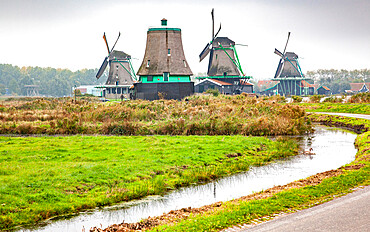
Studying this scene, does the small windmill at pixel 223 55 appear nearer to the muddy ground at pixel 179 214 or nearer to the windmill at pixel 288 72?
the windmill at pixel 288 72

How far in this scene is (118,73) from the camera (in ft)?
268

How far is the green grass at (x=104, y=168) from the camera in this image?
11.7 meters

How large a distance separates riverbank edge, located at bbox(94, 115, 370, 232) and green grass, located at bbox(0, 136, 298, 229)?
2748mm

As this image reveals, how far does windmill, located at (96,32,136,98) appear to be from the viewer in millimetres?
79812

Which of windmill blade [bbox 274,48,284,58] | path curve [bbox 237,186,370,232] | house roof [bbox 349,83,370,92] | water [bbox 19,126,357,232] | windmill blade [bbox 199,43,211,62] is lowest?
water [bbox 19,126,357,232]

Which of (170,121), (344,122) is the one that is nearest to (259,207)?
(170,121)

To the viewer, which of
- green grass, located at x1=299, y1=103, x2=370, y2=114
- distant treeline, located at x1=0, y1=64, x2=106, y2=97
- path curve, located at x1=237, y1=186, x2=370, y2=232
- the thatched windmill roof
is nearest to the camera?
path curve, located at x1=237, y1=186, x2=370, y2=232

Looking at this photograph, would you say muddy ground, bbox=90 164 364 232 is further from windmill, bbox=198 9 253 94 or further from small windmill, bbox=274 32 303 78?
small windmill, bbox=274 32 303 78

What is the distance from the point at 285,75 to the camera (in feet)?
311

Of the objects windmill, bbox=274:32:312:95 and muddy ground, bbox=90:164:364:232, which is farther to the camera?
windmill, bbox=274:32:312:95

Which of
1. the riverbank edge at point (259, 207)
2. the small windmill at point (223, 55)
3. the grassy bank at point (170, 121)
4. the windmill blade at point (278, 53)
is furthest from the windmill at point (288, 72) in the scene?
the riverbank edge at point (259, 207)

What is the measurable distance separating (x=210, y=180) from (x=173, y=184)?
6.24ft

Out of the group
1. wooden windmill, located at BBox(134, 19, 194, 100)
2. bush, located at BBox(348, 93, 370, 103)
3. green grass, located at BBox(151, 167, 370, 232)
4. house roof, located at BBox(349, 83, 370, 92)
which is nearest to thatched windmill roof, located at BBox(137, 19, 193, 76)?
wooden windmill, located at BBox(134, 19, 194, 100)

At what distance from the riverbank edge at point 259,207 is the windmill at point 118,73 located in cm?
6933
